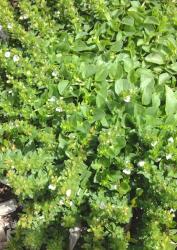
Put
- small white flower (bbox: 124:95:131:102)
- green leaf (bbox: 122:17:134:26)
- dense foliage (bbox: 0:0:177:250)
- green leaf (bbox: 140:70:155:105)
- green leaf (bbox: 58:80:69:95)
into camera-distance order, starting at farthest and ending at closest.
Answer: green leaf (bbox: 122:17:134:26), green leaf (bbox: 58:80:69:95), green leaf (bbox: 140:70:155:105), small white flower (bbox: 124:95:131:102), dense foliage (bbox: 0:0:177:250)

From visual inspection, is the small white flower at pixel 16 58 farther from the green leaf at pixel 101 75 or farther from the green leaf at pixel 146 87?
the green leaf at pixel 146 87

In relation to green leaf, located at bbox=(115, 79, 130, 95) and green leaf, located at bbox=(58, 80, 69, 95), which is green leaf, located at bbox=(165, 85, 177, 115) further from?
green leaf, located at bbox=(58, 80, 69, 95)

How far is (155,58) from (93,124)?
73cm

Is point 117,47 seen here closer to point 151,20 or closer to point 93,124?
point 151,20

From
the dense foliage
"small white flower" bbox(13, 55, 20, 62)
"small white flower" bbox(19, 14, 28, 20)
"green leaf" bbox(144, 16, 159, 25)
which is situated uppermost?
"green leaf" bbox(144, 16, 159, 25)

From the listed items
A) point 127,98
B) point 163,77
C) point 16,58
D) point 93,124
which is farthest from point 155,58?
point 16,58

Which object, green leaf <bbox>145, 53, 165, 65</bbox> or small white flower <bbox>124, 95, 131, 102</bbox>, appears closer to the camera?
small white flower <bbox>124, 95, 131, 102</bbox>

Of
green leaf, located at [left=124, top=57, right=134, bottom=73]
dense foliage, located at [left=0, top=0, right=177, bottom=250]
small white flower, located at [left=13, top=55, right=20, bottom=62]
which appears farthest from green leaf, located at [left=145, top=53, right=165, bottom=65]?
small white flower, located at [left=13, top=55, right=20, bottom=62]

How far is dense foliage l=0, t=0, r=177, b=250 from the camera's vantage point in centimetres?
314

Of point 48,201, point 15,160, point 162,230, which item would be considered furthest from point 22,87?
point 162,230

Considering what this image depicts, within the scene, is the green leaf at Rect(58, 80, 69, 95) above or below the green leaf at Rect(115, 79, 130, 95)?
below

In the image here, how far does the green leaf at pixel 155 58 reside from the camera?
3.70 m

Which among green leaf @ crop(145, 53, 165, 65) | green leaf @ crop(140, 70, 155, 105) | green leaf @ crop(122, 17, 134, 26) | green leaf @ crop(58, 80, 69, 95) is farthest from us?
green leaf @ crop(122, 17, 134, 26)

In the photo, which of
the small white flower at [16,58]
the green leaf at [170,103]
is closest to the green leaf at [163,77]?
the green leaf at [170,103]
